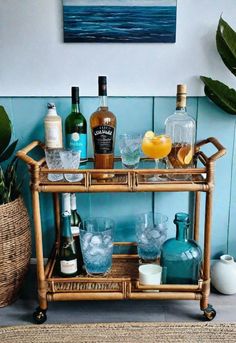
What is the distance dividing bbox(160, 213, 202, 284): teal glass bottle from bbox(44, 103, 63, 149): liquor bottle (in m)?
0.48

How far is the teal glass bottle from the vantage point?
121 centimetres

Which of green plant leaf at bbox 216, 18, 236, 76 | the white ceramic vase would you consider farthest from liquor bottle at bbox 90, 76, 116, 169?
the white ceramic vase

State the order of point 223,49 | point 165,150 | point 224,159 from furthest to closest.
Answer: point 224,159, point 223,49, point 165,150

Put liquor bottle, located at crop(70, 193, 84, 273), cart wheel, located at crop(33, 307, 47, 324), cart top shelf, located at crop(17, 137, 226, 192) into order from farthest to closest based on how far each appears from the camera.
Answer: liquor bottle, located at crop(70, 193, 84, 273) < cart wheel, located at crop(33, 307, 47, 324) < cart top shelf, located at crop(17, 137, 226, 192)

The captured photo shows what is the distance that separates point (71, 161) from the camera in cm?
112

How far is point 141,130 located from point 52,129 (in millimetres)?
340

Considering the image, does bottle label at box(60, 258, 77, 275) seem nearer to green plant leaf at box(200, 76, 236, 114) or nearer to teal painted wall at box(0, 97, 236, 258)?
teal painted wall at box(0, 97, 236, 258)

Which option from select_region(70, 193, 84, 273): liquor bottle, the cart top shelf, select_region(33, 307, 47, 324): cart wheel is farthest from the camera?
select_region(70, 193, 84, 273): liquor bottle

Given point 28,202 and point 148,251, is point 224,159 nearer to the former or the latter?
point 148,251

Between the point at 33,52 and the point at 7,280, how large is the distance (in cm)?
80

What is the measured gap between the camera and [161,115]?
1359mm

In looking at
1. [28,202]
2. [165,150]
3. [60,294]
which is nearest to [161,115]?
[165,150]

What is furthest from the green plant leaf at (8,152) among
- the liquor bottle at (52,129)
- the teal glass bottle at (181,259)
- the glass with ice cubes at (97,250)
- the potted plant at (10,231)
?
the teal glass bottle at (181,259)

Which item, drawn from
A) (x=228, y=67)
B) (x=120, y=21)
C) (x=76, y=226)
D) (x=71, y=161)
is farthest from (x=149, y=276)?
(x=120, y=21)
